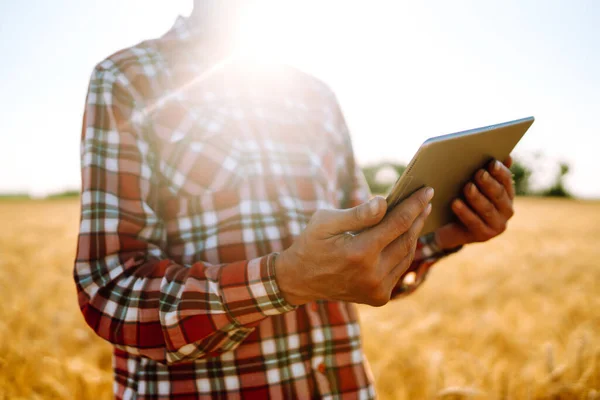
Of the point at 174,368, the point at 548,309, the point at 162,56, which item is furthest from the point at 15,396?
the point at 548,309

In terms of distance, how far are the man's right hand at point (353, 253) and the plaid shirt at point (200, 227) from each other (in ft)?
0.22

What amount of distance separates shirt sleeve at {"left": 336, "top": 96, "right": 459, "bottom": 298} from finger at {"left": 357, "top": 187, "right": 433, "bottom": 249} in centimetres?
64

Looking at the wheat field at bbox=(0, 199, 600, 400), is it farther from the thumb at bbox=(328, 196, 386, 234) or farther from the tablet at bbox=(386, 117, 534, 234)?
the thumb at bbox=(328, 196, 386, 234)

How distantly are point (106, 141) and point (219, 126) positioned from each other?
0.30 meters

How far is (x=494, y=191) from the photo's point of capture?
1.01m

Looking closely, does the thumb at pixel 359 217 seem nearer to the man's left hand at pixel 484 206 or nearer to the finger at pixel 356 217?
the finger at pixel 356 217

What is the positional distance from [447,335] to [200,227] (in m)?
2.54

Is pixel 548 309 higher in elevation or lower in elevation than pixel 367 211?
lower

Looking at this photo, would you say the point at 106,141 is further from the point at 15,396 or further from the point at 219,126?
the point at 15,396

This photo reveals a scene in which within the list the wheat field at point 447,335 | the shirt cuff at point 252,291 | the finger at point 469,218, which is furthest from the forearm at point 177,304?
the wheat field at point 447,335

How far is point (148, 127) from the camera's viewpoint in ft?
3.10

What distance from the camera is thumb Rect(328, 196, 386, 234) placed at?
1.98 ft

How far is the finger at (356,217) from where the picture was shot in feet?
1.98

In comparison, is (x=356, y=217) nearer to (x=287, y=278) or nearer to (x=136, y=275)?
(x=287, y=278)
